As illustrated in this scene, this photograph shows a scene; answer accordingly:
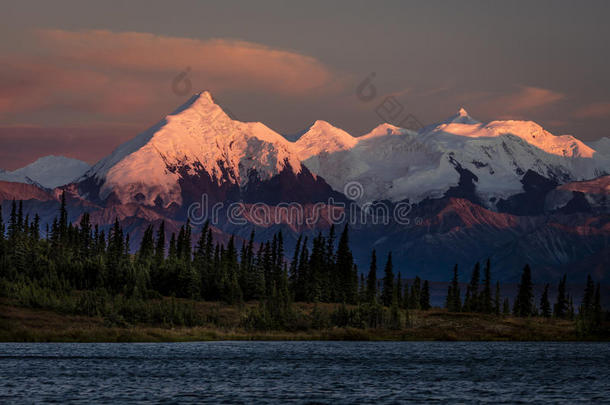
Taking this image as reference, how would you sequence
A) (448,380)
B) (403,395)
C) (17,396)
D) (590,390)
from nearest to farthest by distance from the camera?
1. (17,396)
2. (403,395)
3. (590,390)
4. (448,380)

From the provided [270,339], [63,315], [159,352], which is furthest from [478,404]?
[63,315]

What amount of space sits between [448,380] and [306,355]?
4854 centimetres

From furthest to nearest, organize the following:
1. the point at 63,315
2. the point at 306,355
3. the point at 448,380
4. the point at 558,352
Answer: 1. the point at 63,315
2. the point at 558,352
3. the point at 306,355
4. the point at 448,380

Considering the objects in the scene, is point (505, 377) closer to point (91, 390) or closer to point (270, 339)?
point (91, 390)

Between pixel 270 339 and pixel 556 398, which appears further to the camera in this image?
pixel 270 339

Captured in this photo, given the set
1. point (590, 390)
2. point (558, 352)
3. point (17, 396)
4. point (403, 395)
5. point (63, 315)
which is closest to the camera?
point (17, 396)

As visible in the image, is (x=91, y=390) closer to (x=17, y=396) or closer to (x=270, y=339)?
(x=17, y=396)

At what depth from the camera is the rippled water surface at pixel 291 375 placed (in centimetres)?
8994

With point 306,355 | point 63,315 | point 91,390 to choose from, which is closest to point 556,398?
point 91,390

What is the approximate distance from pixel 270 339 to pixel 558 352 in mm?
58494

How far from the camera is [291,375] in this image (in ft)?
376

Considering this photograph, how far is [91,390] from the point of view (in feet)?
305

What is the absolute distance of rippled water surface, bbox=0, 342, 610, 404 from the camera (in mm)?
89938

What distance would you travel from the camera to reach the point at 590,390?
323 feet
